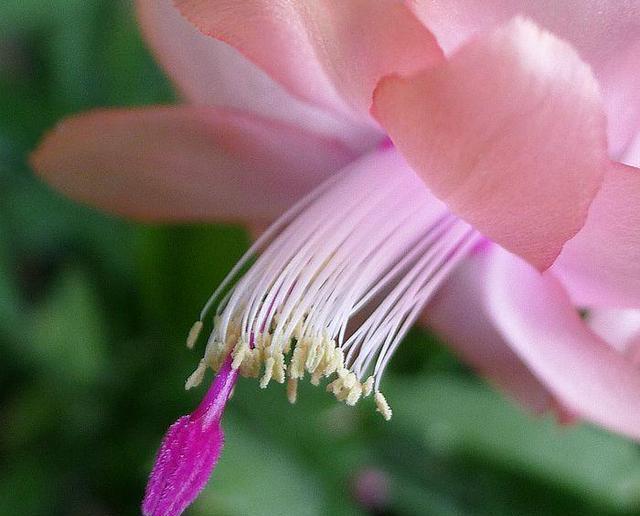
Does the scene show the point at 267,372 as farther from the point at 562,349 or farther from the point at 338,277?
the point at 562,349

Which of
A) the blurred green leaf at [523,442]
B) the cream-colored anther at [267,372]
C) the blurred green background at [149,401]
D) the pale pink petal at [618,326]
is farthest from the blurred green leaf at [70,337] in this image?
the pale pink petal at [618,326]

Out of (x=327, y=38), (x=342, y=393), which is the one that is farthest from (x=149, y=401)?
(x=327, y=38)

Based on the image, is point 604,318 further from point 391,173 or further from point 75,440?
point 75,440

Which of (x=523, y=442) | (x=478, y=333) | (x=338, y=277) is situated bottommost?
(x=523, y=442)

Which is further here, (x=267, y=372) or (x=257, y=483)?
(x=257, y=483)

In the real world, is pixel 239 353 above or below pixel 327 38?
below

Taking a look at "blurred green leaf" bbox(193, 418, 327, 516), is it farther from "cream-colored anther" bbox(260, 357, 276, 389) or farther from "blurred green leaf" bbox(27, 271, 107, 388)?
"cream-colored anther" bbox(260, 357, 276, 389)

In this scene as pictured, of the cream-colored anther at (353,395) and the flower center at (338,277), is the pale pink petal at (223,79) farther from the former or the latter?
the cream-colored anther at (353,395)
